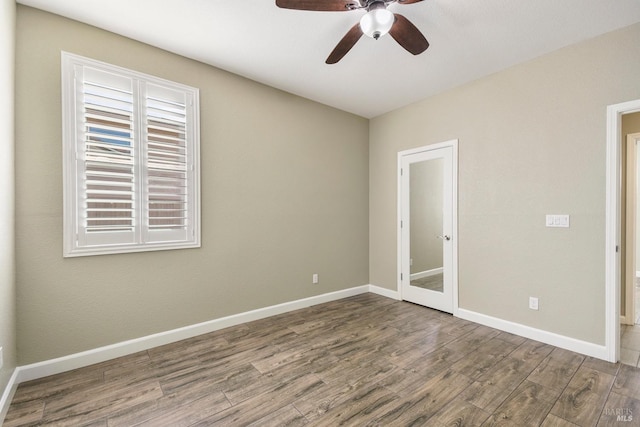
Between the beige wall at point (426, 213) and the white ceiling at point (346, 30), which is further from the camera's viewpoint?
A: the beige wall at point (426, 213)

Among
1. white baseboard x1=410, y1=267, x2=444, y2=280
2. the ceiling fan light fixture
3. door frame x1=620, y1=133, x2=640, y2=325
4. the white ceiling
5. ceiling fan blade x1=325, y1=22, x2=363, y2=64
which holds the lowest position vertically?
white baseboard x1=410, y1=267, x2=444, y2=280

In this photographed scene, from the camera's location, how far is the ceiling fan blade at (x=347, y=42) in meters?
2.07

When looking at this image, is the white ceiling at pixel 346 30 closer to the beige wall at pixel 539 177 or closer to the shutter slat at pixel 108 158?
the beige wall at pixel 539 177

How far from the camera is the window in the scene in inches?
90.7

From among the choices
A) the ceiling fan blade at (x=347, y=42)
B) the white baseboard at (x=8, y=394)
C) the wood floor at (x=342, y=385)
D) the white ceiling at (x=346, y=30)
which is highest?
the white ceiling at (x=346, y=30)

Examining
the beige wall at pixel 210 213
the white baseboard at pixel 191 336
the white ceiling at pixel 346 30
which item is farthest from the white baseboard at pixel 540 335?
the white ceiling at pixel 346 30

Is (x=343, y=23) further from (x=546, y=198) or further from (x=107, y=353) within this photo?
(x=107, y=353)

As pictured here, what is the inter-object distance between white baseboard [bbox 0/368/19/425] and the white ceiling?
2.76 meters

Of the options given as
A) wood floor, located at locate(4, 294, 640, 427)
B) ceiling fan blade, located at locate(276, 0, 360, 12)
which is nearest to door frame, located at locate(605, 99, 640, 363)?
wood floor, located at locate(4, 294, 640, 427)

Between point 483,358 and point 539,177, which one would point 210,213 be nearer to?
point 483,358

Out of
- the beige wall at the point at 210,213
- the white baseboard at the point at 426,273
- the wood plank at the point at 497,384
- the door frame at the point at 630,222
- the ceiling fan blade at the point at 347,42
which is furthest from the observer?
the white baseboard at the point at 426,273

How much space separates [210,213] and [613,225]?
3.73 m

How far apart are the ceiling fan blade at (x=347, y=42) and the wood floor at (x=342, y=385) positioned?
8.51ft

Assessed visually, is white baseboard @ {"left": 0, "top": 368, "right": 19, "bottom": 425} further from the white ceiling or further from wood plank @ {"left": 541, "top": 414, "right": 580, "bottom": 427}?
wood plank @ {"left": 541, "top": 414, "right": 580, "bottom": 427}
